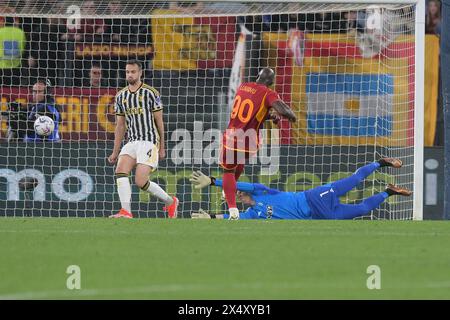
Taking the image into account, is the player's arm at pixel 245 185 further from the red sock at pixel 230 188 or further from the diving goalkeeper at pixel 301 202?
the red sock at pixel 230 188

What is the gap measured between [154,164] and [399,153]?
3714mm

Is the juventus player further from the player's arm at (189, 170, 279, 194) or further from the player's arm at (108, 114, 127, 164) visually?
the player's arm at (189, 170, 279, 194)

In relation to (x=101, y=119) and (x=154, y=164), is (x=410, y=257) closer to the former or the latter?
(x=154, y=164)

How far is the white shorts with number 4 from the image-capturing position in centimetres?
1452

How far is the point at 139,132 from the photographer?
14633 mm

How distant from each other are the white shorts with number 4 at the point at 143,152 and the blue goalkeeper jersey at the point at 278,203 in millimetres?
1046

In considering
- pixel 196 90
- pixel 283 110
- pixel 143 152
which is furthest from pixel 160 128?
pixel 196 90

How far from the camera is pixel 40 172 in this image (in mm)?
16766

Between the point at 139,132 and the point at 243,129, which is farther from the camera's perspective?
the point at 139,132

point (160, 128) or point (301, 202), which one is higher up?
point (160, 128)

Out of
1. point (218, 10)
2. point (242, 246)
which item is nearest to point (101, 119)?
point (218, 10)

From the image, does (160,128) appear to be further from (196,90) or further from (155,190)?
(196,90)

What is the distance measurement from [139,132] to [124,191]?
73cm

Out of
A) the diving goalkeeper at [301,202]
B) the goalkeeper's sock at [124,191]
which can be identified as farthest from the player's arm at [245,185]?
the goalkeeper's sock at [124,191]
